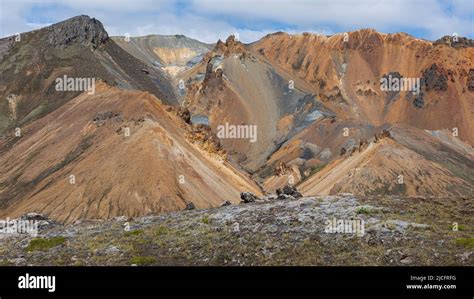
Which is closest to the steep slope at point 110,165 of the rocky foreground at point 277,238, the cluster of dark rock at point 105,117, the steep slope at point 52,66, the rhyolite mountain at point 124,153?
the cluster of dark rock at point 105,117

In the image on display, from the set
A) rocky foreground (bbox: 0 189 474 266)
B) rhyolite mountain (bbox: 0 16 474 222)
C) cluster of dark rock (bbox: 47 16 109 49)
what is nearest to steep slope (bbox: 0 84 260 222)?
rhyolite mountain (bbox: 0 16 474 222)

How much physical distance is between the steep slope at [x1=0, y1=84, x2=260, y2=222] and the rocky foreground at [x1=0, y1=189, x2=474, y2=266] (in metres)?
40.9

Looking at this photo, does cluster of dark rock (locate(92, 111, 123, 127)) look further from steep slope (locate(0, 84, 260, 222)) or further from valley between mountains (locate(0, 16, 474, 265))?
valley between mountains (locate(0, 16, 474, 265))

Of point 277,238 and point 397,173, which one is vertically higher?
point 397,173

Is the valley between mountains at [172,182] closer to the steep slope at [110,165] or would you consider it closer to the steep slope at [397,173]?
the steep slope at [110,165]

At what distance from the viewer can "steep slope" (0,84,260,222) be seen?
3036 inches

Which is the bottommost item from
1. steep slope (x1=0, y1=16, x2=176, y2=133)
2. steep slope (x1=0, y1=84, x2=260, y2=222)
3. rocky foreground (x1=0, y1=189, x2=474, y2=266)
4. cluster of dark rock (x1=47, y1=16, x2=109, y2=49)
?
rocky foreground (x1=0, y1=189, x2=474, y2=266)

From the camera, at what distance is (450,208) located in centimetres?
3369

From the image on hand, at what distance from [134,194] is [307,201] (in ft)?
149

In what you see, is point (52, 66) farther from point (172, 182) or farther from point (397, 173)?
point (397, 173)

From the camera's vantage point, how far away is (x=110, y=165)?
3307 inches

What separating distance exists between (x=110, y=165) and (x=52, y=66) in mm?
69350

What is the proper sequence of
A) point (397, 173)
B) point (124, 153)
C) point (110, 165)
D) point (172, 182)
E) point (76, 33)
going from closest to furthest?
point (172, 182) < point (110, 165) < point (124, 153) < point (397, 173) < point (76, 33)

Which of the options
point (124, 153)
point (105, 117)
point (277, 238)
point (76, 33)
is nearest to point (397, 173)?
point (105, 117)
